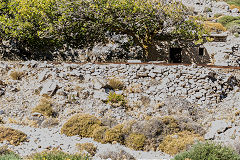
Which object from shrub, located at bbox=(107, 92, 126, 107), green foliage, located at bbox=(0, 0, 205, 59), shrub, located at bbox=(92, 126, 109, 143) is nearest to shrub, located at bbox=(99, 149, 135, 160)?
shrub, located at bbox=(92, 126, 109, 143)

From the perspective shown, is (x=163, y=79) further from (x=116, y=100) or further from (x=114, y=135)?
(x=114, y=135)

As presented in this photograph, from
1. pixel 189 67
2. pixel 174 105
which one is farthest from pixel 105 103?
pixel 189 67

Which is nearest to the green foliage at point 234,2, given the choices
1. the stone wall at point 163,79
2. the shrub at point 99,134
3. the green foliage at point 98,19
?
the green foliage at point 98,19

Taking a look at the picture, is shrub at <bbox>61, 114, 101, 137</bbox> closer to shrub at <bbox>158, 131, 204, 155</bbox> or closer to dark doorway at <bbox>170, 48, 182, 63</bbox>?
shrub at <bbox>158, 131, 204, 155</bbox>

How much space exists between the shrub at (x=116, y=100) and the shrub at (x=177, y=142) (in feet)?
12.7

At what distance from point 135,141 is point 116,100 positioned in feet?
12.6

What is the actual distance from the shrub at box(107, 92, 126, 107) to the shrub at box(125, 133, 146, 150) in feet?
10.5

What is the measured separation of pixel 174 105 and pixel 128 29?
1032 cm

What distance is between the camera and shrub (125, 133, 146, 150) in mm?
10023

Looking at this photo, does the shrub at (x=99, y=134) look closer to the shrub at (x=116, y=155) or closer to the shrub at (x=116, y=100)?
the shrub at (x=116, y=155)

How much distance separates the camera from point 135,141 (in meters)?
10.1

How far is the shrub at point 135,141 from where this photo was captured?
32.9ft

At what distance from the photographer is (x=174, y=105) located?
43.4 ft

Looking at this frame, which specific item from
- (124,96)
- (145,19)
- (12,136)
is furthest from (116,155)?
(145,19)
